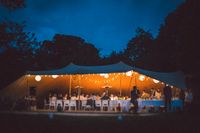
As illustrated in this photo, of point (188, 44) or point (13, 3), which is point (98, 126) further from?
point (188, 44)

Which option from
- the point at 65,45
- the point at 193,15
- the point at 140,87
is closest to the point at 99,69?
the point at 140,87

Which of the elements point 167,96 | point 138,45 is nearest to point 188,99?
point 167,96

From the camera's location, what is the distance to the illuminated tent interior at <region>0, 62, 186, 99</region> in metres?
21.3

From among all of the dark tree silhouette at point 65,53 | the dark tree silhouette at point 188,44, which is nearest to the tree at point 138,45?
the dark tree silhouette at point 65,53

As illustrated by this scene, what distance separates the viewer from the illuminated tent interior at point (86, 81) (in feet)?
69.8

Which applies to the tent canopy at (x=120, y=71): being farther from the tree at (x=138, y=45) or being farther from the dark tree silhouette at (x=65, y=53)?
the tree at (x=138, y=45)

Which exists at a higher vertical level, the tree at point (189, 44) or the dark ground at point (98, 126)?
the tree at point (189, 44)

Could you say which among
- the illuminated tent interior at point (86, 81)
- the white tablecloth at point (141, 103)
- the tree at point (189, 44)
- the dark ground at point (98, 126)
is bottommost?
the dark ground at point (98, 126)

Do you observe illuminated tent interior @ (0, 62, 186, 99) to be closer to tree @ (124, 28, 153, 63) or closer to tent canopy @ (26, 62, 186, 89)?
tent canopy @ (26, 62, 186, 89)

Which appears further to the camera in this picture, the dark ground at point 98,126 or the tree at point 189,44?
the tree at point 189,44

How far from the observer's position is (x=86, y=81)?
25375 mm

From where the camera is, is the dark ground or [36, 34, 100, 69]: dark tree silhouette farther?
[36, 34, 100, 69]: dark tree silhouette

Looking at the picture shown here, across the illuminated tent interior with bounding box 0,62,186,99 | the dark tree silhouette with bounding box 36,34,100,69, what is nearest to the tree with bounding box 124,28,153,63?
the dark tree silhouette with bounding box 36,34,100,69

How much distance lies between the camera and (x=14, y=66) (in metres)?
29.9
